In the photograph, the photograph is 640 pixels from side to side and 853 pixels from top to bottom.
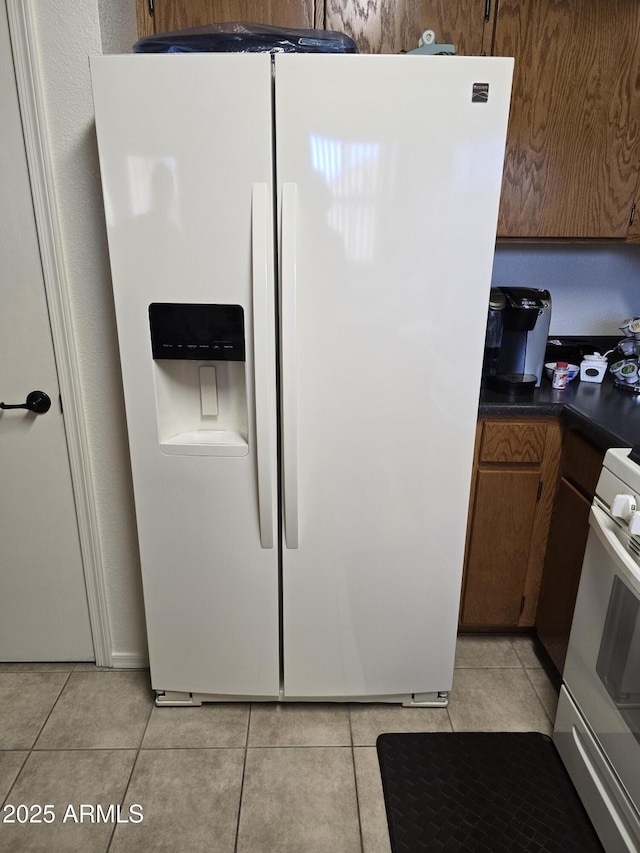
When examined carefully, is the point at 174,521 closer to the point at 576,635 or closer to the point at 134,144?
the point at 134,144

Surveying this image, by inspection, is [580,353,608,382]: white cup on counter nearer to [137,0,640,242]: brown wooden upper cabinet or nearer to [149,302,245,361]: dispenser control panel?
[137,0,640,242]: brown wooden upper cabinet

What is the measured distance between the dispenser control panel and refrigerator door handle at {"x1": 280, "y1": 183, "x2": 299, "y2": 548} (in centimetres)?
12

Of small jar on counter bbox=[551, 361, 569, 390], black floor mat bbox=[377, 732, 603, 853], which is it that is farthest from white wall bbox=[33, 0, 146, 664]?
small jar on counter bbox=[551, 361, 569, 390]

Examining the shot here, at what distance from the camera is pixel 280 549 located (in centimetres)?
161

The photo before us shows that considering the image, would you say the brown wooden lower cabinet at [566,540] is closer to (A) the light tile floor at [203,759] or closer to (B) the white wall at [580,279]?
(A) the light tile floor at [203,759]

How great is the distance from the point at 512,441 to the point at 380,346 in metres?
0.68

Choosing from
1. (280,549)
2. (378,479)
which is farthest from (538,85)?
(280,549)

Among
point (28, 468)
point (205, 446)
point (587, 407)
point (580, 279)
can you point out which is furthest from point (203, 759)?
point (580, 279)

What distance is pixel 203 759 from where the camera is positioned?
163cm

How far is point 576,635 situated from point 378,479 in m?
0.70

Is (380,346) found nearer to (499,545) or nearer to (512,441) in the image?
(512,441)

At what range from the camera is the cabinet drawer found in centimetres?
183

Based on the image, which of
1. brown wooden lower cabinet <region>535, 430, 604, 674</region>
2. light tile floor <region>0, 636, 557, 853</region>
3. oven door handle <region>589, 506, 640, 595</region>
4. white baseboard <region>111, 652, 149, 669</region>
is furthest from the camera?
white baseboard <region>111, 652, 149, 669</region>

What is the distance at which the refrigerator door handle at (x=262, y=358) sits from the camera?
1324mm
